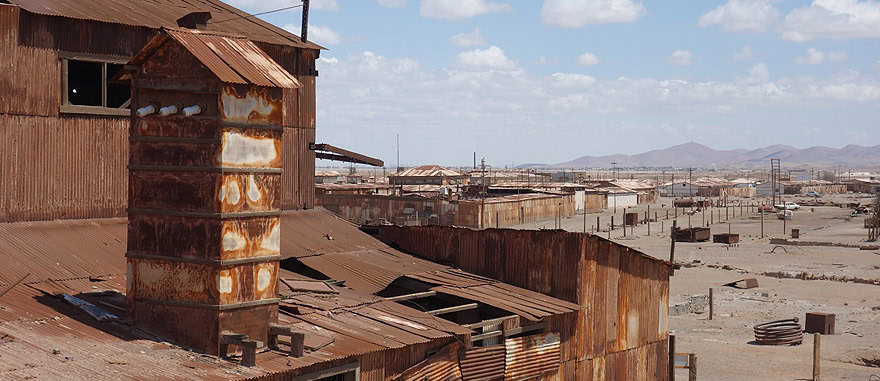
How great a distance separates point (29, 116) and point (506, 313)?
33.0 ft

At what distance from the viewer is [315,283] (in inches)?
743

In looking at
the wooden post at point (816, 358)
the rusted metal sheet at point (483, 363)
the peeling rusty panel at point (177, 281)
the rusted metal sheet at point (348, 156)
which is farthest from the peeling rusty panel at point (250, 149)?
the wooden post at point (816, 358)

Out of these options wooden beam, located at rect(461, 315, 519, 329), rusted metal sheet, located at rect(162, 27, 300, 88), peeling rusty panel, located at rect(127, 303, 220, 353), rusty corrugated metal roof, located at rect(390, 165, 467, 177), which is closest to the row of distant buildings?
rusty corrugated metal roof, located at rect(390, 165, 467, 177)

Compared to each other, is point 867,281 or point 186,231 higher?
point 186,231

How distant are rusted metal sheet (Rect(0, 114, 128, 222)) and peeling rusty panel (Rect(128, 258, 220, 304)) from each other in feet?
13.9

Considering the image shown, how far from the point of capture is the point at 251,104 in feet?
48.2

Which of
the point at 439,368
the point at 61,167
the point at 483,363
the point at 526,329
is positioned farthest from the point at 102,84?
the point at 526,329

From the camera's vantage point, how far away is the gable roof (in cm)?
1439

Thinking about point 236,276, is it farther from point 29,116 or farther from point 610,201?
point 610,201

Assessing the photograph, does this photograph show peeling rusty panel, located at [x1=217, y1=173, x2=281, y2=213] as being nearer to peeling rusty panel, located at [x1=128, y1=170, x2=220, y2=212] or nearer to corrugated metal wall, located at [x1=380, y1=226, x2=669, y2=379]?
peeling rusty panel, located at [x1=128, y1=170, x2=220, y2=212]

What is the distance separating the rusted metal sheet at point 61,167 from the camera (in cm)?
1767

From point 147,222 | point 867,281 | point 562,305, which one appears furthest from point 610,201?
point 147,222

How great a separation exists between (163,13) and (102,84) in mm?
2752

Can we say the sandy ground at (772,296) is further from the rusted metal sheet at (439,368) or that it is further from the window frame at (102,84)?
the window frame at (102,84)
